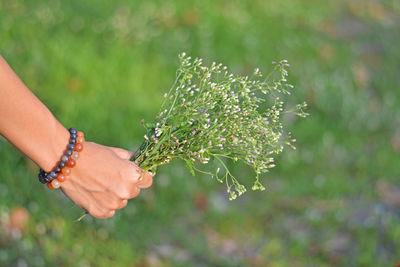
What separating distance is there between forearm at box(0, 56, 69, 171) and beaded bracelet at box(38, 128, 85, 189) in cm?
3

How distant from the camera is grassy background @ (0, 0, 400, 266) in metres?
3.96

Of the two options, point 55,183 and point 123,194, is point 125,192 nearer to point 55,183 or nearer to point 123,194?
point 123,194

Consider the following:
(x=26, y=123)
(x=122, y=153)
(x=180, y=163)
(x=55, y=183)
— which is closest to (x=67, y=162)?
(x=55, y=183)

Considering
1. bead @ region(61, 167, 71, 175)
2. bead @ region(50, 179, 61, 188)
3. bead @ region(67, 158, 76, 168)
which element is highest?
bead @ region(67, 158, 76, 168)

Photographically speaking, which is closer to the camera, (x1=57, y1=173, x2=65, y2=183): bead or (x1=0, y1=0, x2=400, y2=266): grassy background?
(x1=57, y1=173, x2=65, y2=183): bead

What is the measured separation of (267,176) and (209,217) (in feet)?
3.03

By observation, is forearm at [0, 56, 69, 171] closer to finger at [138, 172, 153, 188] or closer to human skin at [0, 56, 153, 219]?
human skin at [0, 56, 153, 219]

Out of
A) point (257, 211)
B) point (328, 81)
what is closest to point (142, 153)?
point (257, 211)

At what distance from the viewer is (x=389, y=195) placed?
504 centimetres

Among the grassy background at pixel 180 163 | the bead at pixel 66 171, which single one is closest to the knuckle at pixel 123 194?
the bead at pixel 66 171

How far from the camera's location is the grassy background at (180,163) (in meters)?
3.96

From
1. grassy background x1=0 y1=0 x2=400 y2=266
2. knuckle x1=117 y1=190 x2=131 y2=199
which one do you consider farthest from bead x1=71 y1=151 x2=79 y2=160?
grassy background x1=0 y1=0 x2=400 y2=266

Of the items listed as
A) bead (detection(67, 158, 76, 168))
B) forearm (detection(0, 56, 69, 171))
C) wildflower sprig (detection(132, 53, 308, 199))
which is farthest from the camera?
wildflower sprig (detection(132, 53, 308, 199))

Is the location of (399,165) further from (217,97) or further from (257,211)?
(217,97)
